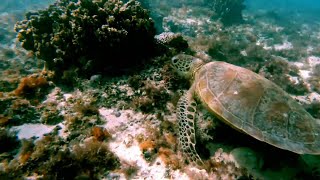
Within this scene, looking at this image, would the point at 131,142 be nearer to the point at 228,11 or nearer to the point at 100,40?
the point at 100,40

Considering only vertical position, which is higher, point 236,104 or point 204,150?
point 236,104

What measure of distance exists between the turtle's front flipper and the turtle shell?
27 cm

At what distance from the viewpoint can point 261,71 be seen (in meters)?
8.25

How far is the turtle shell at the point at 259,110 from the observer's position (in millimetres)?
3430

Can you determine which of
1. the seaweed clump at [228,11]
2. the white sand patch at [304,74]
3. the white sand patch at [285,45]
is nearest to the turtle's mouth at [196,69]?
the white sand patch at [304,74]

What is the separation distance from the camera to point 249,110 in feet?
12.4

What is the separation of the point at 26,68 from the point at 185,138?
739 centimetres

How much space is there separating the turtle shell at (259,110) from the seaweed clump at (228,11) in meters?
13.5

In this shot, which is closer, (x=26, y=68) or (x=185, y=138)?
(x=185, y=138)

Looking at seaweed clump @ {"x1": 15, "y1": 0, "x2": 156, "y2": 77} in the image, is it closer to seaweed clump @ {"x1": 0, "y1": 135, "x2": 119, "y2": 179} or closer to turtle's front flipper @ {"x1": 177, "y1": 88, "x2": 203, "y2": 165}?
turtle's front flipper @ {"x1": 177, "y1": 88, "x2": 203, "y2": 165}

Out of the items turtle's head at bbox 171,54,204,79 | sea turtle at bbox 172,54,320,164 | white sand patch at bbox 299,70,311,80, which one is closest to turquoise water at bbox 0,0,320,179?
turtle's head at bbox 171,54,204,79

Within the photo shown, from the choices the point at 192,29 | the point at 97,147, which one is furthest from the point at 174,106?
the point at 192,29

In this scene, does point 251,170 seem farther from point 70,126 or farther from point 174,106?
point 70,126

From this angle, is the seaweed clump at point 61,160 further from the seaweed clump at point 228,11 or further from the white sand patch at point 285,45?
the seaweed clump at point 228,11
